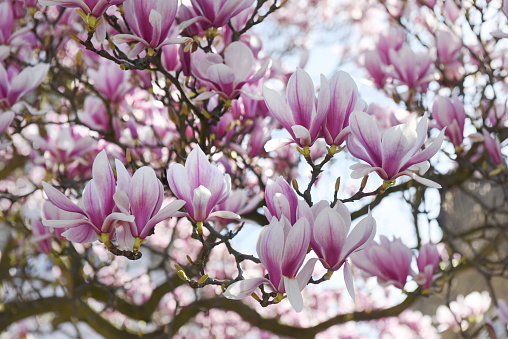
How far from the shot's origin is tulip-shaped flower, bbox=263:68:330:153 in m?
1.16

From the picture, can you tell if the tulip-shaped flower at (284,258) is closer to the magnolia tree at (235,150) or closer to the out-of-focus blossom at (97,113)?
the magnolia tree at (235,150)

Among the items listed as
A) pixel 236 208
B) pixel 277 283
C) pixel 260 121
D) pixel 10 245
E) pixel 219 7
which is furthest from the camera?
pixel 10 245

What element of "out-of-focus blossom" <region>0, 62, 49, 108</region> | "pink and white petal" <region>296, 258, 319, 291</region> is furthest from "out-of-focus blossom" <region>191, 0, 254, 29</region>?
"pink and white petal" <region>296, 258, 319, 291</region>

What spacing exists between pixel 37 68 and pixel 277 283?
1.20 m

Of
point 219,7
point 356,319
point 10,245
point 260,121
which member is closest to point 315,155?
point 260,121

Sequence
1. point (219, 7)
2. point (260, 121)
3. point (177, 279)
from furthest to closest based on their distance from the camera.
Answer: point (177, 279)
point (260, 121)
point (219, 7)

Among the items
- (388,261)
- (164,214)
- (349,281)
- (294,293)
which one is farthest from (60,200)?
(388,261)

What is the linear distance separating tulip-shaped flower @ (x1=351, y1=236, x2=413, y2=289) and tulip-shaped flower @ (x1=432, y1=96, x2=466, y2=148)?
0.54 metres

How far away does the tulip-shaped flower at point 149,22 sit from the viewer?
4.21 feet

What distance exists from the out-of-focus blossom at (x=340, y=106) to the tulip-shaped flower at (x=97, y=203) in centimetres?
55

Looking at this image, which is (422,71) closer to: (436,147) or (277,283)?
(436,147)

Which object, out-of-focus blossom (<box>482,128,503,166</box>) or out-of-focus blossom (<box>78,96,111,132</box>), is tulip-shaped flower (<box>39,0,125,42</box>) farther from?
out-of-focus blossom (<box>482,128,503,166</box>)

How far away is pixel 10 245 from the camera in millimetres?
4047

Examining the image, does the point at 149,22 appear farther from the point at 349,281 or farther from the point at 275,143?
the point at 349,281
